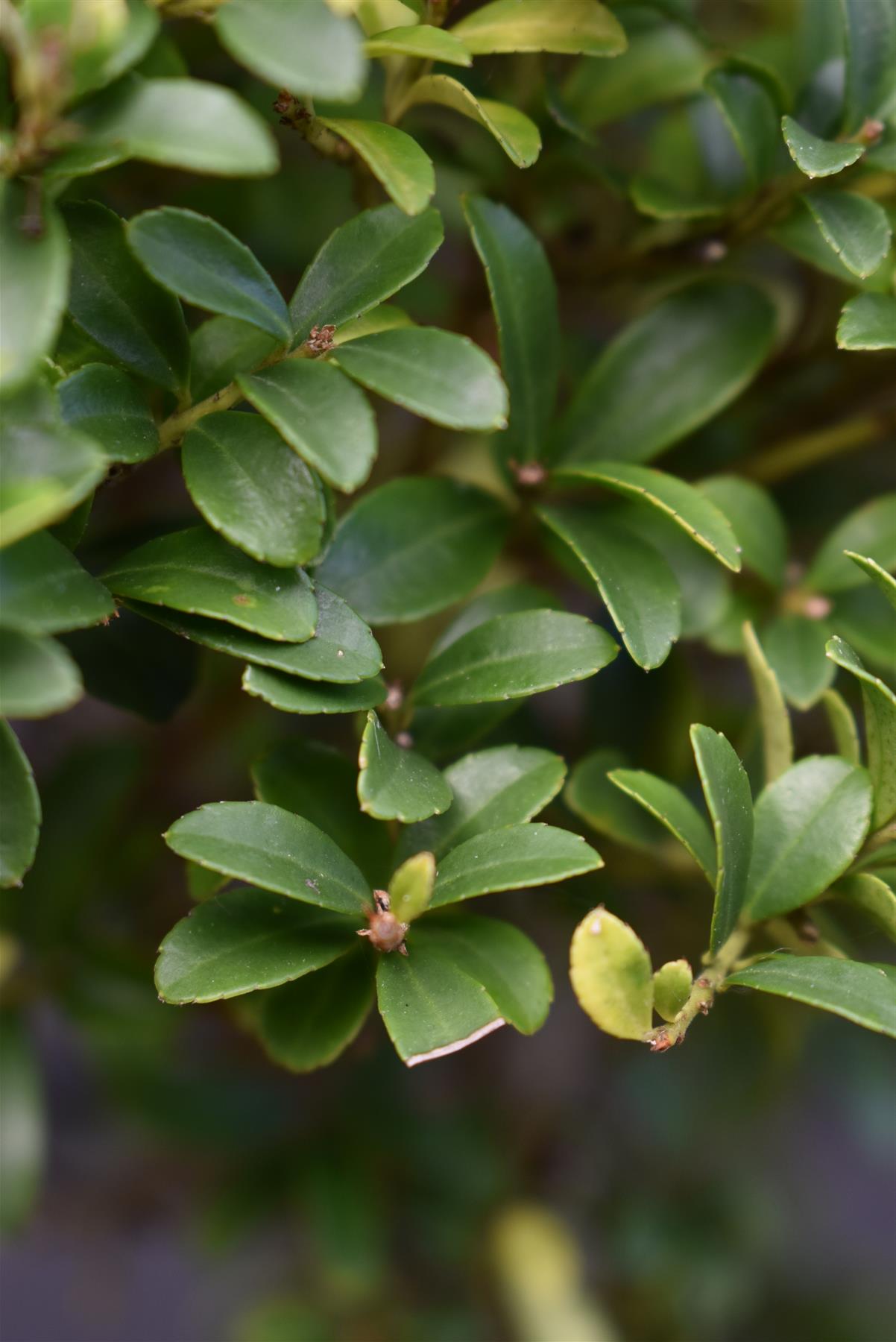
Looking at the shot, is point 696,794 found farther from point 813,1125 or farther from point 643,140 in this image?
point 813,1125

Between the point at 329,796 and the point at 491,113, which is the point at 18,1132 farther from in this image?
the point at 491,113

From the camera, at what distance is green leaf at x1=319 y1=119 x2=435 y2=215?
1.30ft

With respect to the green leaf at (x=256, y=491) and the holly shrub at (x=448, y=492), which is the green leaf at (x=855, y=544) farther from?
the green leaf at (x=256, y=491)

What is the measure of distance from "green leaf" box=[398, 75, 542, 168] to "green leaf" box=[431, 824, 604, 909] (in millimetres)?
247

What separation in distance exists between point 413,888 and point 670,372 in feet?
0.98

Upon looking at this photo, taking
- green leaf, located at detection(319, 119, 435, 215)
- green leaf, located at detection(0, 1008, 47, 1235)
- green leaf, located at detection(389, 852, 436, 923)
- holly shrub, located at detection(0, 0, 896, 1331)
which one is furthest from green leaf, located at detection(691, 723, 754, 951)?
green leaf, located at detection(0, 1008, 47, 1235)

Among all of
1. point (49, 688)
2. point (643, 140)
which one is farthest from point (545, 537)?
point (643, 140)

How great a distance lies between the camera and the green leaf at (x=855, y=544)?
581 mm

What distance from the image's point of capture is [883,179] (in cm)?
59

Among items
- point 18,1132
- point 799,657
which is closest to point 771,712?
point 799,657

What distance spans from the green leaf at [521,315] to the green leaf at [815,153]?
0.12 meters

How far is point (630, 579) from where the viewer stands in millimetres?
488

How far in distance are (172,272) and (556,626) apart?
197 millimetres

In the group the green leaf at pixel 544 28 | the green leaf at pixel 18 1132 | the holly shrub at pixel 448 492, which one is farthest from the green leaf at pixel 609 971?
the green leaf at pixel 18 1132
